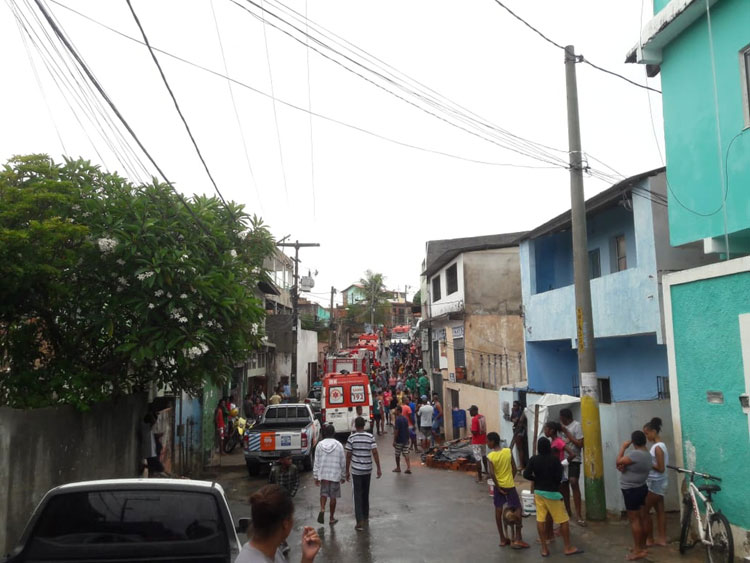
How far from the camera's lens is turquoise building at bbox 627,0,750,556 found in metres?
7.33

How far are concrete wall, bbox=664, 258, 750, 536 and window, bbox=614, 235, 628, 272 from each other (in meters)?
4.89

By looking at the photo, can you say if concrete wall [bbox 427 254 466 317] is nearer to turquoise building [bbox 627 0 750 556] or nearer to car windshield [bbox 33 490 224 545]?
turquoise building [bbox 627 0 750 556]

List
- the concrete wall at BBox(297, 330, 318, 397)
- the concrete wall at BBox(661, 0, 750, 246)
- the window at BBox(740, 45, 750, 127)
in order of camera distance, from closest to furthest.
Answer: the window at BBox(740, 45, 750, 127), the concrete wall at BBox(661, 0, 750, 246), the concrete wall at BBox(297, 330, 318, 397)

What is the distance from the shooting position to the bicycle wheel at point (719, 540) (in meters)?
6.89

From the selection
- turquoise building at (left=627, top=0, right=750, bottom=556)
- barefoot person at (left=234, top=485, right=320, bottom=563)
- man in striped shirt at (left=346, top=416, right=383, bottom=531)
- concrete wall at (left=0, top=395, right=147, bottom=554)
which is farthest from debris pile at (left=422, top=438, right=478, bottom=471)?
barefoot person at (left=234, top=485, right=320, bottom=563)

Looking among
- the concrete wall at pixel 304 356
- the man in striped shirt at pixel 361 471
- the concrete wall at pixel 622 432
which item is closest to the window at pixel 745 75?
the concrete wall at pixel 622 432

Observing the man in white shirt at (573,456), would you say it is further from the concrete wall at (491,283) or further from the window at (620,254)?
the concrete wall at (491,283)

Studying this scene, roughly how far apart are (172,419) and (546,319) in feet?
31.6

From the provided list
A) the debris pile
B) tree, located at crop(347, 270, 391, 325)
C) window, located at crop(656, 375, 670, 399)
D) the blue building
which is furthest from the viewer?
tree, located at crop(347, 270, 391, 325)

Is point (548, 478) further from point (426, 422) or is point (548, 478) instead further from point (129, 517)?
point (426, 422)

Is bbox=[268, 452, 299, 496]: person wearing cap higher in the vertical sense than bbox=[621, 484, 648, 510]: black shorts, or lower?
lower

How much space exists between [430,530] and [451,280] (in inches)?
694

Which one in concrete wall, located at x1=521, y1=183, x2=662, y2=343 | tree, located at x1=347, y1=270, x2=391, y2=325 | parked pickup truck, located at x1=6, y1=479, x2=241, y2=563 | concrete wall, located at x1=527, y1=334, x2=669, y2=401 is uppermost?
tree, located at x1=347, y1=270, x2=391, y2=325

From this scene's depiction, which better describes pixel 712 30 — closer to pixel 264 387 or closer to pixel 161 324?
pixel 161 324
